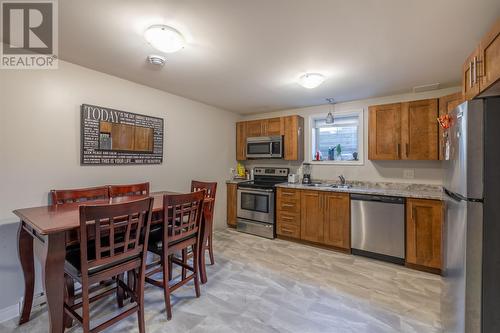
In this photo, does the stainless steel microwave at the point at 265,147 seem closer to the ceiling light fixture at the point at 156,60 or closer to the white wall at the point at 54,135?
the white wall at the point at 54,135

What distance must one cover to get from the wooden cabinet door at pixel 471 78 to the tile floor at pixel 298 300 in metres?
1.51

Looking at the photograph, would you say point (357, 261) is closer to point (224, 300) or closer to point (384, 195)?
point (384, 195)

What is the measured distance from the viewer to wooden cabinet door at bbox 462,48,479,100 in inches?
55.0

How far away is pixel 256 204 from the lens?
4.06m

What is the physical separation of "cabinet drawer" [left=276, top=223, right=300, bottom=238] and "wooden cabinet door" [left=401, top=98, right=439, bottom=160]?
6.09ft

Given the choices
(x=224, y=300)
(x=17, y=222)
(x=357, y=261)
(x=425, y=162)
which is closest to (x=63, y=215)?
(x=17, y=222)

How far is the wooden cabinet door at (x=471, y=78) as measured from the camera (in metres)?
1.40

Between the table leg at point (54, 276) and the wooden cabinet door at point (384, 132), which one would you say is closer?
the table leg at point (54, 276)

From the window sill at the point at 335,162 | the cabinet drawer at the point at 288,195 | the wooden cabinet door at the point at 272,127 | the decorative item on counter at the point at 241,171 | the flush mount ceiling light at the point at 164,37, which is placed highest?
the flush mount ceiling light at the point at 164,37

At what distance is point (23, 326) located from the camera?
1.79 meters

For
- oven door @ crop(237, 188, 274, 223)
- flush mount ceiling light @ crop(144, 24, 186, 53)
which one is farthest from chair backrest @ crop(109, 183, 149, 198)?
oven door @ crop(237, 188, 274, 223)

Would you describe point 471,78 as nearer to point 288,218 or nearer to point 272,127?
point 288,218

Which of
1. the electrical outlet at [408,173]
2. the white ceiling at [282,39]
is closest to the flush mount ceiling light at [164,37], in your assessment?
the white ceiling at [282,39]

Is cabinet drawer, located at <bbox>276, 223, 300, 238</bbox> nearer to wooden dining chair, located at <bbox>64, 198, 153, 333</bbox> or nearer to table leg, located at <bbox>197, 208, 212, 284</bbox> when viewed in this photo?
table leg, located at <bbox>197, 208, 212, 284</bbox>
